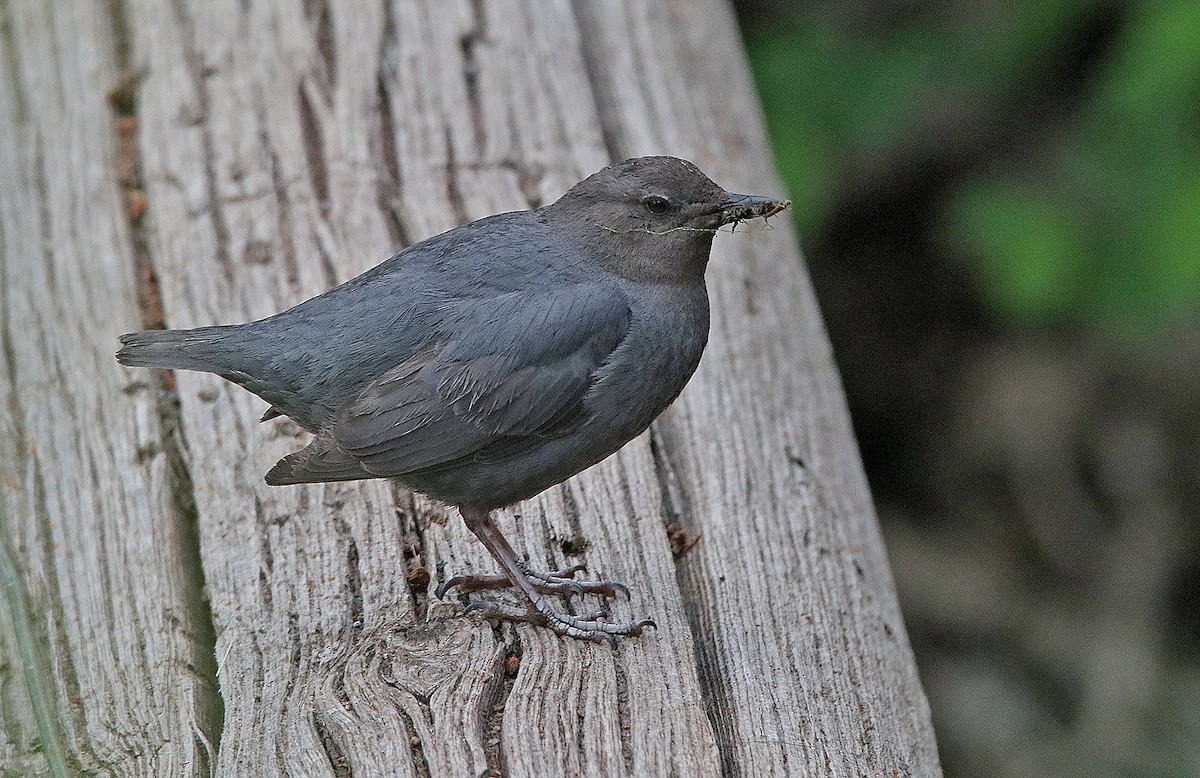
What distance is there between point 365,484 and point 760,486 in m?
0.97

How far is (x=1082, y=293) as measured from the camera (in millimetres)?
4938

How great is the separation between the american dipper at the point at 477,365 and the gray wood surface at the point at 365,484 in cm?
→ 24

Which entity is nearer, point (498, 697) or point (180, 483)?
point (498, 697)

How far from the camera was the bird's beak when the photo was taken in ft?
10.5

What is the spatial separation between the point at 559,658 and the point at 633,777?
1.33 ft

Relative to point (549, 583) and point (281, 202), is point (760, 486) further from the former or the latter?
point (281, 202)

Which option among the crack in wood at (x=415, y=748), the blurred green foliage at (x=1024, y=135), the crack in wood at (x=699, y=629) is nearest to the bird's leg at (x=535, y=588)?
the crack in wood at (x=699, y=629)

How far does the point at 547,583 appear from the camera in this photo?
Result: 10.3 ft

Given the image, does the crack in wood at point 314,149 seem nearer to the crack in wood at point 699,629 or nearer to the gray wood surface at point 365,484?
the gray wood surface at point 365,484

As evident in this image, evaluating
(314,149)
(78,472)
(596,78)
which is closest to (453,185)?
(314,149)

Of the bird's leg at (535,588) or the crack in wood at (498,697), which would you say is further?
the bird's leg at (535,588)

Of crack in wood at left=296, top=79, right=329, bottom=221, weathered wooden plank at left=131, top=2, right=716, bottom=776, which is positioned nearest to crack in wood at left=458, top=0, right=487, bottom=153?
weathered wooden plank at left=131, top=2, right=716, bottom=776

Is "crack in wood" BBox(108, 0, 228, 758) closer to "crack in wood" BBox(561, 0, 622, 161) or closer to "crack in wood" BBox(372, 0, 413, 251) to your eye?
"crack in wood" BBox(372, 0, 413, 251)

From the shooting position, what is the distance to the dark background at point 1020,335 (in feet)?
16.2
